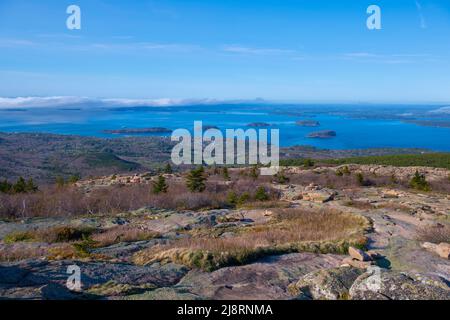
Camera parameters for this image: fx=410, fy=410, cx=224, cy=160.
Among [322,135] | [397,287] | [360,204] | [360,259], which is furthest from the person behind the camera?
[322,135]

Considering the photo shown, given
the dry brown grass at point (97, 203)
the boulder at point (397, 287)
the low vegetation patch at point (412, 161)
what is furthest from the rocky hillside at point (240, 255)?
the low vegetation patch at point (412, 161)

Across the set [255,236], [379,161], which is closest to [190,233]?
[255,236]

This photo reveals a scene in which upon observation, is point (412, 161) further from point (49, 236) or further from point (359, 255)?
point (49, 236)

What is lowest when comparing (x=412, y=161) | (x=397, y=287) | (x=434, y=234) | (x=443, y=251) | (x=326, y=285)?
(x=412, y=161)

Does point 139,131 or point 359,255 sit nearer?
point 359,255
